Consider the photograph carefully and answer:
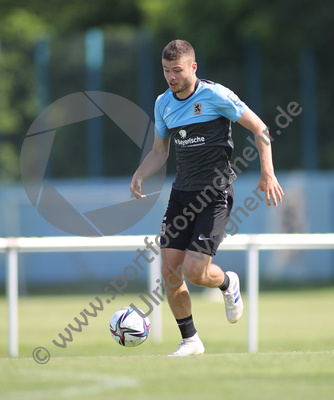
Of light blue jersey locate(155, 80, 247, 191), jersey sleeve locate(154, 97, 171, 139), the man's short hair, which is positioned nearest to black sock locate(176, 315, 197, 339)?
light blue jersey locate(155, 80, 247, 191)

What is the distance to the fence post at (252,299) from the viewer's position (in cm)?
688

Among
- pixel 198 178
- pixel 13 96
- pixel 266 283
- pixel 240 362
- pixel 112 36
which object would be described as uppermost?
pixel 112 36

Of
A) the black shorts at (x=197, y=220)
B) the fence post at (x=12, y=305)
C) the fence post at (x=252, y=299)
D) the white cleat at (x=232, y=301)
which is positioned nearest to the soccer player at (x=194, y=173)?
the black shorts at (x=197, y=220)

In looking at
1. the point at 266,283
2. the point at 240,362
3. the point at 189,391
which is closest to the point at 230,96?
the point at 240,362

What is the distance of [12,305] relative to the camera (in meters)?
7.17

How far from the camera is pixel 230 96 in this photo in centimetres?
542

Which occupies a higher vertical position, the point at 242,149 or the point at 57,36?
the point at 57,36

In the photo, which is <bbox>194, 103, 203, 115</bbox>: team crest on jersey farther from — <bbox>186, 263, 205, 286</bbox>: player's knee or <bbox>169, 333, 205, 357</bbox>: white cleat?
<bbox>169, 333, 205, 357</bbox>: white cleat

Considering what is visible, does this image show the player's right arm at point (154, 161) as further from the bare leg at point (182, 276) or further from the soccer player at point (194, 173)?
the bare leg at point (182, 276)

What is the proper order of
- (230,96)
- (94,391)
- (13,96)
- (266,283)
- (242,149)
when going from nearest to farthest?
1. (94,391)
2. (230,96)
3. (266,283)
4. (242,149)
5. (13,96)

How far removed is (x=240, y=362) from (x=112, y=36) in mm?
15590

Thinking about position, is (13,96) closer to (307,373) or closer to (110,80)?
(110,80)

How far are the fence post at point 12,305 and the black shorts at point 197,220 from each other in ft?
7.88

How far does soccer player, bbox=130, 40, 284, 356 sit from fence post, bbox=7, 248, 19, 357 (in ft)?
7.67
